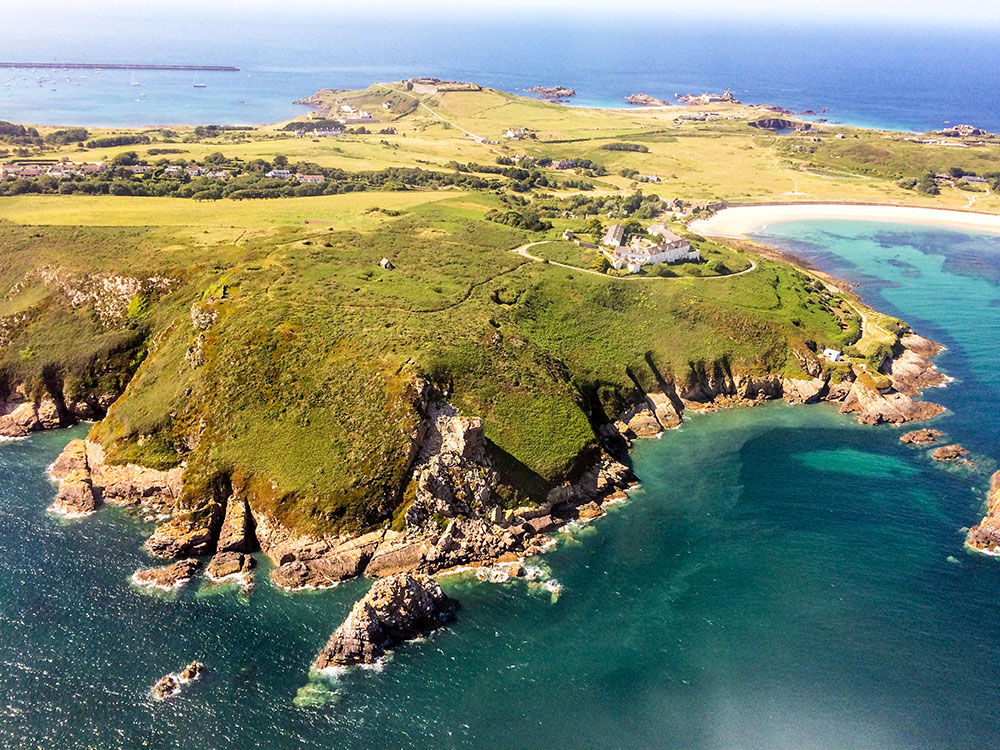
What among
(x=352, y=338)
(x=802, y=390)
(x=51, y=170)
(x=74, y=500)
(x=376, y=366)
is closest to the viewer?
(x=74, y=500)

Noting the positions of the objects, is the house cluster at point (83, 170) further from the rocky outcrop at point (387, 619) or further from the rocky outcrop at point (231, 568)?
the rocky outcrop at point (387, 619)

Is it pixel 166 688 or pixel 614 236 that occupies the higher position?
pixel 614 236

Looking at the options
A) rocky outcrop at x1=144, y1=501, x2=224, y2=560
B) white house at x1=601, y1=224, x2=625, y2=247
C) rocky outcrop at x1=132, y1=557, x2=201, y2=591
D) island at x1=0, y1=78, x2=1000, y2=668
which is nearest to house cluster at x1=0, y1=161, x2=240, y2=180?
island at x1=0, y1=78, x2=1000, y2=668

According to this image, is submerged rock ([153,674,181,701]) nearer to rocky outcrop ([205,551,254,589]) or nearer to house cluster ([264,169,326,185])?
rocky outcrop ([205,551,254,589])

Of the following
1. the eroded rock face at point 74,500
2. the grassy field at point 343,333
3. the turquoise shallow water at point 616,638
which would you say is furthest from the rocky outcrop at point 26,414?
the eroded rock face at point 74,500

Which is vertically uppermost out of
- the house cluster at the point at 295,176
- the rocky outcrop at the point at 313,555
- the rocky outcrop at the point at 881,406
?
the house cluster at the point at 295,176

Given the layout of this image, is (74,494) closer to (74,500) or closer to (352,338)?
(74,500)

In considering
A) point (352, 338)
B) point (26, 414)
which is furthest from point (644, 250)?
point (26, 414)
